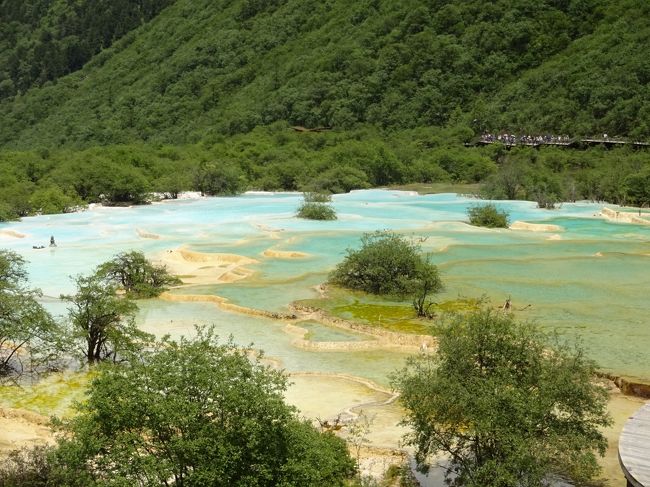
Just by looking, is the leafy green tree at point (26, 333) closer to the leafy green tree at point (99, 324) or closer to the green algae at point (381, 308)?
the leafy green tree at point (99, 324)

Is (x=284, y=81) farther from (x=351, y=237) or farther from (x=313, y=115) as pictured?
(x=351, y=237)

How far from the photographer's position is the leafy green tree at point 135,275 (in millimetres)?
25298

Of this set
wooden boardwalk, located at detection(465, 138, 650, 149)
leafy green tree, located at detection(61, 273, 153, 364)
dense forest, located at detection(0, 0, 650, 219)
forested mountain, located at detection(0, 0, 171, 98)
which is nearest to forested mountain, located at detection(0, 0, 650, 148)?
dense forest, located at detection(0, 0, 650, 219)

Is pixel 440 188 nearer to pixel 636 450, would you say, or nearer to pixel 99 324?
pixel 99 324

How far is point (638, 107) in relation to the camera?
79750mm

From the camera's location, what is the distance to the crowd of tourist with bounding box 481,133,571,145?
79.3m

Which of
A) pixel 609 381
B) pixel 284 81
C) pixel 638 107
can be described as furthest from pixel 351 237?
pixel 284 81

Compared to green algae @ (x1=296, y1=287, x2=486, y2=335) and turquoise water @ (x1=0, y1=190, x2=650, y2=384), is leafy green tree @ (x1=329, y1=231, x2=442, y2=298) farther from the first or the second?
turquoise water @ (x1=0, y1=190, x2=650, y2=384)

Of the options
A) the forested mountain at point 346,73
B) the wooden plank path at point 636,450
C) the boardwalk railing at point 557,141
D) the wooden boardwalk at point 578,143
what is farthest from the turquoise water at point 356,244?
the forested mountain at point 346,73

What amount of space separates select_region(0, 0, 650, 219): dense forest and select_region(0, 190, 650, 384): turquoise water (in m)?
8.84

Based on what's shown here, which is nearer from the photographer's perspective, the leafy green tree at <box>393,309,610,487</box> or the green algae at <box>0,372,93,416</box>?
the leafy green tree at <box>393,309,610,487</box>

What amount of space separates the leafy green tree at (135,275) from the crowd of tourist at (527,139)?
203 ft

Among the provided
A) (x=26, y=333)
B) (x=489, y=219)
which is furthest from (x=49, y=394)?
(x=489, y=219)

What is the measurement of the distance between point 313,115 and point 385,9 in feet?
94.5
